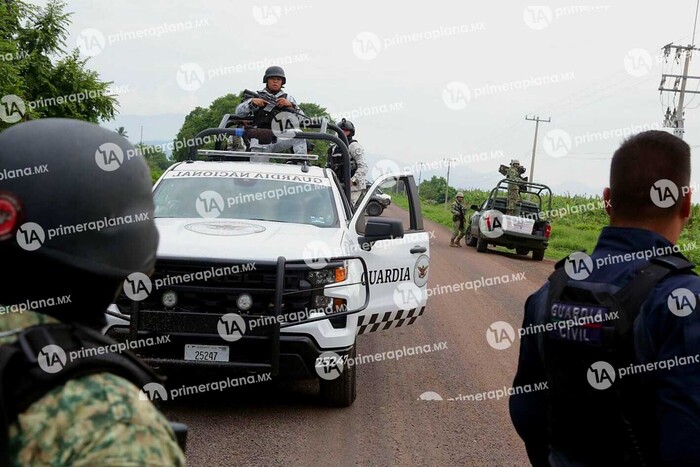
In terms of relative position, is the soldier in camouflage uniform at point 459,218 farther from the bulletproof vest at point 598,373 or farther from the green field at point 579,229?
the bulletproof vest at point 598,373

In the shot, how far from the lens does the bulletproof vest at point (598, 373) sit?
209 cm

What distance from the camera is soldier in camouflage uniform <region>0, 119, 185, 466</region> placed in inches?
46.3

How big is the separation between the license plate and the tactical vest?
4617 mm

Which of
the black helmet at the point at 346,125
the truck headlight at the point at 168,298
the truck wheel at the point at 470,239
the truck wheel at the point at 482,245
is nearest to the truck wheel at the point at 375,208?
the black helmet at the point at 346,125

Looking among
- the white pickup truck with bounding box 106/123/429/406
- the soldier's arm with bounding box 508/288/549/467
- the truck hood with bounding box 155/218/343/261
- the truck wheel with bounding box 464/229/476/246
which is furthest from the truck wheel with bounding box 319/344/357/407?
the truck wheel with bounding box 464/229/476/246

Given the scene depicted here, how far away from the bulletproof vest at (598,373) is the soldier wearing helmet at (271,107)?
23.3 feet

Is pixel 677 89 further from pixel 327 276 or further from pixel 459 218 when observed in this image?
pixel 327 276

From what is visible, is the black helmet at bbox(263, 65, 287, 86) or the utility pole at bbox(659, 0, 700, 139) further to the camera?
the utility pole at bbox(659, 0, 700, 139)

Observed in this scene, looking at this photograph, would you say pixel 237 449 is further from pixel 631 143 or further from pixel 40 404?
pixel 40 404

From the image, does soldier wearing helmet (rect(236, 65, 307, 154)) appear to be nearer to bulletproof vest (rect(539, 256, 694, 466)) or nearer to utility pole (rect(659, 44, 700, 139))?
bulletproof vest (rect(539, 256, 694, 466))

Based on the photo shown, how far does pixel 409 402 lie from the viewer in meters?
6.98

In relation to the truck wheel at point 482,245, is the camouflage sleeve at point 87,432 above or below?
above

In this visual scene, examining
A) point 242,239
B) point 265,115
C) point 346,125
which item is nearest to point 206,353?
point 242,239

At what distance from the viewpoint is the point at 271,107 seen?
9.65m
